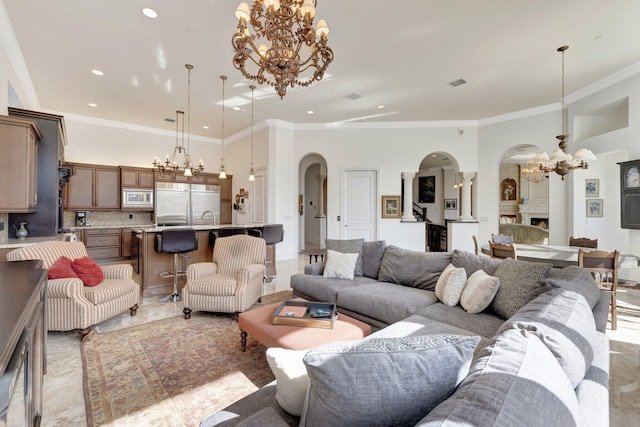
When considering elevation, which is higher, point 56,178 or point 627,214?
point 56,178

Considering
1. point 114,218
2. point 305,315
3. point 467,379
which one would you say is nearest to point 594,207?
point 305,315

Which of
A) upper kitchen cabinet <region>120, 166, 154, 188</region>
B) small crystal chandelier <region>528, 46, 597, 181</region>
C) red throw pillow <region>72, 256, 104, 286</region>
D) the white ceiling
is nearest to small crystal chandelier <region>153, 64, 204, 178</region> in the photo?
the white ceiling

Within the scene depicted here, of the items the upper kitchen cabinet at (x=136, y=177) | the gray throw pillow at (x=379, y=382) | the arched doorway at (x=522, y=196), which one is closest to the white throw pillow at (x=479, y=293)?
the gray throw pillow at (x=379, y=382)

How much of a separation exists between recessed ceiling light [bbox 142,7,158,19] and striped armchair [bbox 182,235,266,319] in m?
2.78

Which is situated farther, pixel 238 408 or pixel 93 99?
pixel 93 99

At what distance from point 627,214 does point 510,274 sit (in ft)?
12.3

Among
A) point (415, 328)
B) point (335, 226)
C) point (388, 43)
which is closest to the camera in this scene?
point (415, 328)

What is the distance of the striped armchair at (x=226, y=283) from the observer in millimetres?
3285

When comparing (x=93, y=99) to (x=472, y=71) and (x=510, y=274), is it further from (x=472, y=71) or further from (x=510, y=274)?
(x=510, y=274)

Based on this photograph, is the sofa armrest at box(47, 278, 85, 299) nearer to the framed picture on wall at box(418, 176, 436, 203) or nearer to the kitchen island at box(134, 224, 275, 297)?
the kitchen island at box(134, 224, 275, 297)

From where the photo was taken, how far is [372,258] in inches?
146

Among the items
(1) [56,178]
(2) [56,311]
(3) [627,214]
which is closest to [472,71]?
(3) [627,214]

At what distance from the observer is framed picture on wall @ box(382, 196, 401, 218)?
22.8 ft

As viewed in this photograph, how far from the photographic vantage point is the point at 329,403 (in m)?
0.83
